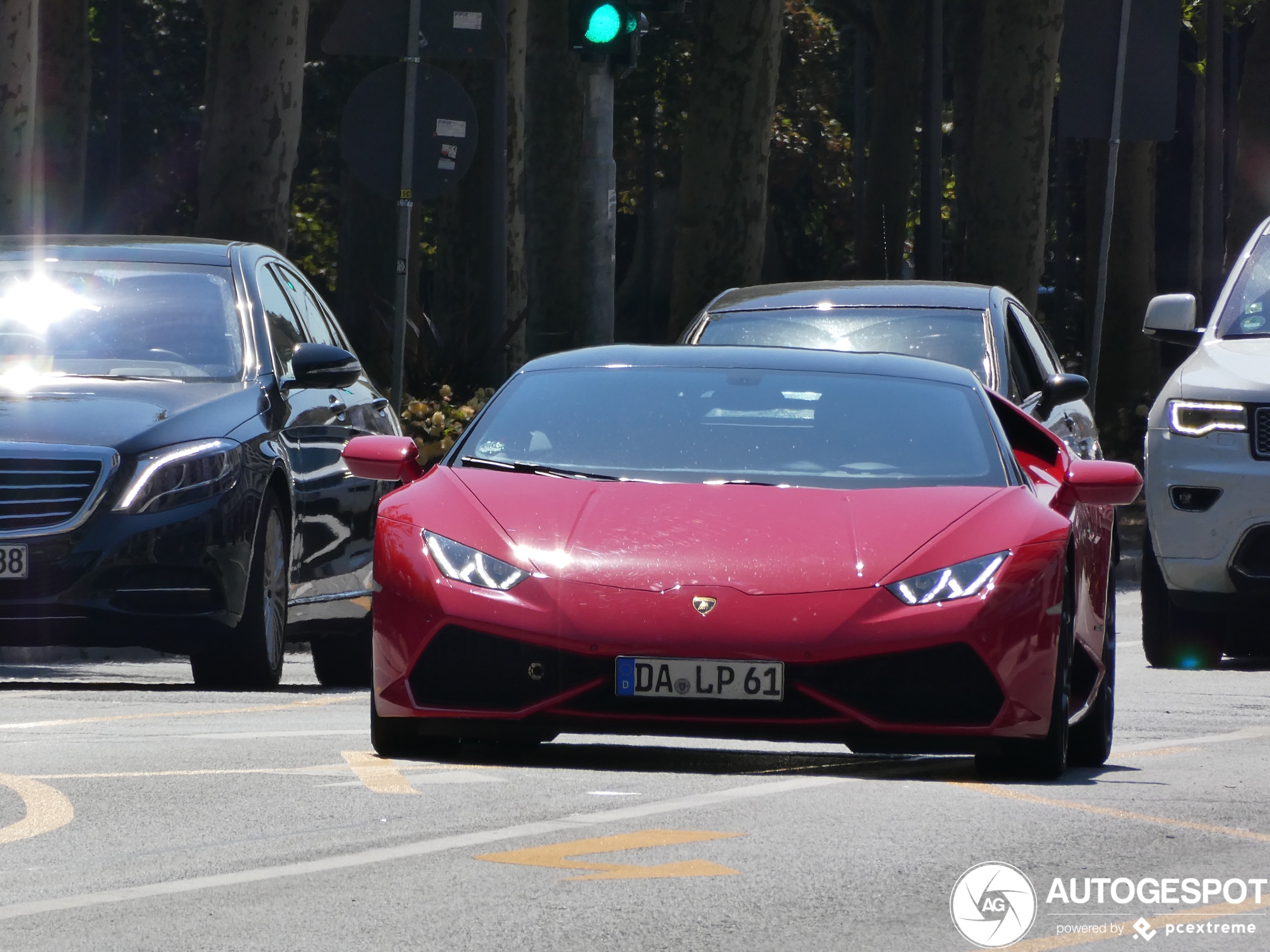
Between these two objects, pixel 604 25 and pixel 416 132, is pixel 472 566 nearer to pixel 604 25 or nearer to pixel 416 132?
pixel 416 132

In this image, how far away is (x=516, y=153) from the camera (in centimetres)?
2475

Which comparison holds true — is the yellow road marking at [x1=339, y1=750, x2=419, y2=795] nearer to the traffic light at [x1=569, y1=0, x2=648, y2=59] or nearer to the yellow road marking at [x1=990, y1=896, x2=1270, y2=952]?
the yellow road marking at [x1=990, y1=896, x2=1270, y2=952]

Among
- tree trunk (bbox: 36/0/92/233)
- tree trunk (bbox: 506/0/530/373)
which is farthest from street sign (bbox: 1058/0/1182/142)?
tree trunk (bbox: 36/0/92/233)

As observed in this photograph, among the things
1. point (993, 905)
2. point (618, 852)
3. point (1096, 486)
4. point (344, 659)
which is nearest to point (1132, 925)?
point (993, 905)

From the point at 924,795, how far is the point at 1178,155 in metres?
54.6

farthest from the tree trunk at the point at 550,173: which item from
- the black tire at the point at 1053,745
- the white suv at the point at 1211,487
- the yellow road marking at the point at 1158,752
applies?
the black tire at the point at 1053,745

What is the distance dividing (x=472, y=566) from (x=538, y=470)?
659 millimetres

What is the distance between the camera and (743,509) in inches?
296

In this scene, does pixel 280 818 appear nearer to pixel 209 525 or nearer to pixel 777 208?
pixel 209 525

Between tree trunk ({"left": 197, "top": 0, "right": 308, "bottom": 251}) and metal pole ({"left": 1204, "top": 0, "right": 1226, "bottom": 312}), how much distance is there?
18276 mm

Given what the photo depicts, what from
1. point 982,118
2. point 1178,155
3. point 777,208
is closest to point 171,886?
point 982,118

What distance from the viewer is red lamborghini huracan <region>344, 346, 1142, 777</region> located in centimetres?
708

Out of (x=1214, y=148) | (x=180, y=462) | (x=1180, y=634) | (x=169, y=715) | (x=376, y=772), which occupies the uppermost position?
(x=1214, y=148)

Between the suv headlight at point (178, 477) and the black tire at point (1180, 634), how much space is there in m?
4.28
